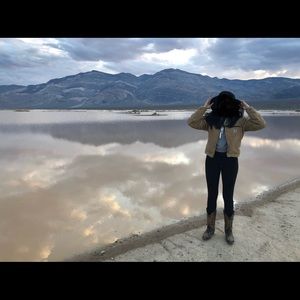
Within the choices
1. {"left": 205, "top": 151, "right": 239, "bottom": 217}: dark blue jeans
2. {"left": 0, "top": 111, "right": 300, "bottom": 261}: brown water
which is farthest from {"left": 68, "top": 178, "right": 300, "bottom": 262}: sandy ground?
{"left": 205, "top": 151, "right": 239, "bottom": 217}: dark blue jeans

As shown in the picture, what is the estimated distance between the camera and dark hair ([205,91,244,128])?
16.7 ft

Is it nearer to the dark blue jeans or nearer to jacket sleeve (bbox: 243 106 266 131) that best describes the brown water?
the dark blue jeans

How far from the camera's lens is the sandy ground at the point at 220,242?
16.9 ft

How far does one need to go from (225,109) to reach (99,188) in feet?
17.4

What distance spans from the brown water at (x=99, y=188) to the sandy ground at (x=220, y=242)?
1.82ft

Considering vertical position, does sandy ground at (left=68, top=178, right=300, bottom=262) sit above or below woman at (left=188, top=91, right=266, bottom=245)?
below

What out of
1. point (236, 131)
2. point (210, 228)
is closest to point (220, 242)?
point (210, 228)

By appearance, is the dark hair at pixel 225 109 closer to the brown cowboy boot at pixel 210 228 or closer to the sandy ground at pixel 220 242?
the brown cowboy boot at pixel 210 228

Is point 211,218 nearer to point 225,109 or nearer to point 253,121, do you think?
point 253,121

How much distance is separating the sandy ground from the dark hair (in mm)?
1912

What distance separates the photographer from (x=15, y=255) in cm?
565

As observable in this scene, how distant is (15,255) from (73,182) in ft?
14.8
